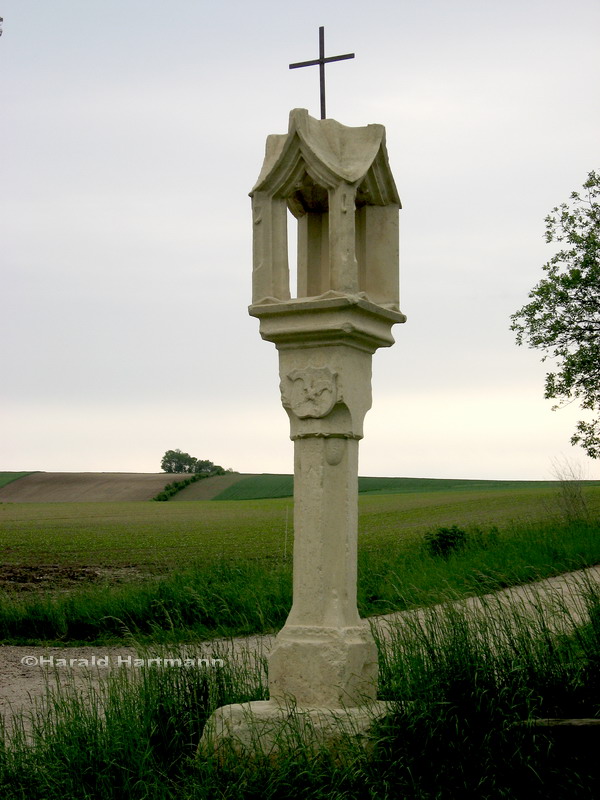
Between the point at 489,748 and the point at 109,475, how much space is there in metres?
61.4

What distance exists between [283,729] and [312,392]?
184cm

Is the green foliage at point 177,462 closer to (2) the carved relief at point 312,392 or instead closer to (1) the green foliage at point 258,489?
(1) the green foliage at point 258,489

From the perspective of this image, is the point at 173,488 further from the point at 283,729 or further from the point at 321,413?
the point at 283,729

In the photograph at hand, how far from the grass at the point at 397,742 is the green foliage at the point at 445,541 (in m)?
9.95

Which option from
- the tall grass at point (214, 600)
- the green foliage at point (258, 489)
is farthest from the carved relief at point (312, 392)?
the green foliage at point (258, 489)

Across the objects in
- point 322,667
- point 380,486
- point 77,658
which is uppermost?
point 380,486

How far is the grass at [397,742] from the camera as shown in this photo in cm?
492

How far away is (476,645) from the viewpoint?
573 centimetres

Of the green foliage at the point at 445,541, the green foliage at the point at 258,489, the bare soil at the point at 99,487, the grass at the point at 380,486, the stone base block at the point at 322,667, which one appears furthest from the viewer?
the bare soil at the point at 99,487

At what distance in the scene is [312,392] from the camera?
555cm

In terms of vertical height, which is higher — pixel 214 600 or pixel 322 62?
pixel 322 62

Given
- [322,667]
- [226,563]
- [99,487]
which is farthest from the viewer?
[99,487]

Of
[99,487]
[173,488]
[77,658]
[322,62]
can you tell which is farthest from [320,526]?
[99,487]

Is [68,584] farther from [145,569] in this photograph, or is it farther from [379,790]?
[379,790]
